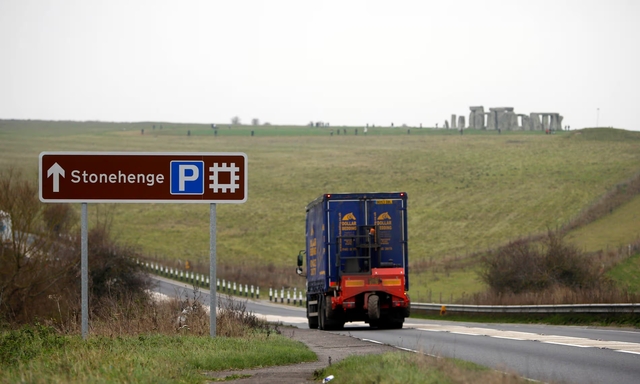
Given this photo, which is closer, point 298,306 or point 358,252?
point 358,252

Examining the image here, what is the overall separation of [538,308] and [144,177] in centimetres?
1780

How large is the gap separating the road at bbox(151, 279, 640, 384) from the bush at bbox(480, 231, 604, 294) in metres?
14.8

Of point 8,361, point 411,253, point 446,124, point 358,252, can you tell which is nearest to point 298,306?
point 411,253

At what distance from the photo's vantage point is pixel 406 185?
95812 millimetres

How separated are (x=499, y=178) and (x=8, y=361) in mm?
88750

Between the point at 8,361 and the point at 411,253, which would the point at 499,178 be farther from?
the point at 8,361

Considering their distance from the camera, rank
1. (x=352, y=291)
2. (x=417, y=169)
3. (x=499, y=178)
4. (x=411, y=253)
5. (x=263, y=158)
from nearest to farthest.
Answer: (x=352, y=291)
(x=411, y=253)
(x=499, y=178)
(x=417, y=169)
(x=263, y=158)

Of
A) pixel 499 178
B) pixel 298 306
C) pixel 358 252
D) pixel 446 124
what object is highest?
pixel 446 124

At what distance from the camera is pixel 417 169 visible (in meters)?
107

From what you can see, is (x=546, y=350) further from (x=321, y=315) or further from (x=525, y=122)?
(x=525, y=122)

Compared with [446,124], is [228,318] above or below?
below

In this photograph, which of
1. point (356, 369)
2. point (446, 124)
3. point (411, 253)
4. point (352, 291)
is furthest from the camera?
point (446, 124)

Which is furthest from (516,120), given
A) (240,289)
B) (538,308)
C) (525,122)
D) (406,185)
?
(538,308)

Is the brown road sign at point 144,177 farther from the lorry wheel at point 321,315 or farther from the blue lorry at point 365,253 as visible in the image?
the lorry wheel at point 321,315
